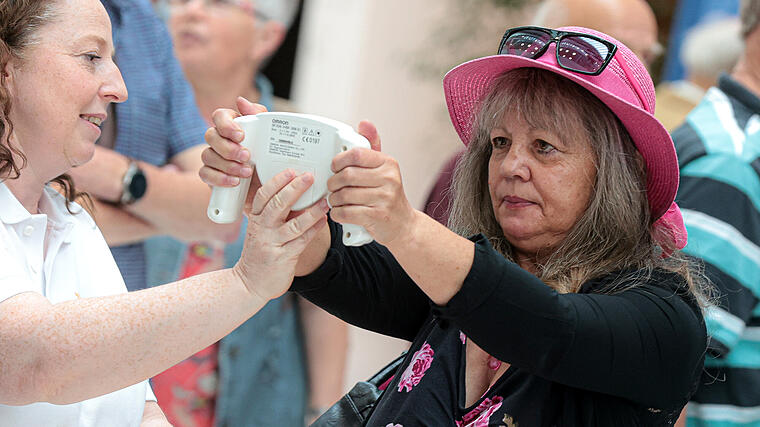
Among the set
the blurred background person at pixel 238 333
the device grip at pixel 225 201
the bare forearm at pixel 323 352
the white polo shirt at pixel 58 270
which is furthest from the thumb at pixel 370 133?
the bare forearm at pixel 323 352

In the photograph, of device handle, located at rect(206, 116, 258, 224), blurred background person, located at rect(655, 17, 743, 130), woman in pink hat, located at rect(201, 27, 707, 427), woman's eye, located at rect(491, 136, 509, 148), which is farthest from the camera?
blurred background person, located at rect(655, 17, 743, 130)

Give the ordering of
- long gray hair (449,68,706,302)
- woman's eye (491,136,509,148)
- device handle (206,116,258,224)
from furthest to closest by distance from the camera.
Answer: woman's eye (491,136,509,148) → long gray hair (449,68,706,302) → device handle (206,116,258,224)

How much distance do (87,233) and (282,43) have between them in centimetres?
281

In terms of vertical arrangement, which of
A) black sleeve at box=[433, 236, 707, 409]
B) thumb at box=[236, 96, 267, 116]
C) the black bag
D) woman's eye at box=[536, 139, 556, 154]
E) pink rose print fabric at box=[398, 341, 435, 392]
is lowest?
the black bag

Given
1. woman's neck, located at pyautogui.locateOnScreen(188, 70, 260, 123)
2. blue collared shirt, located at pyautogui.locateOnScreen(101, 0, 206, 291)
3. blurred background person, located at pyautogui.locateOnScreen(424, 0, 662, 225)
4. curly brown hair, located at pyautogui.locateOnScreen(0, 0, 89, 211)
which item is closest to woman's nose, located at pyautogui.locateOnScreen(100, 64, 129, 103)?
curly brown hair, located at pyautogui.locateOnScreen(0, 0, 89, 211)

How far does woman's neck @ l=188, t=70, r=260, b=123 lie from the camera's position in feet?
12.0

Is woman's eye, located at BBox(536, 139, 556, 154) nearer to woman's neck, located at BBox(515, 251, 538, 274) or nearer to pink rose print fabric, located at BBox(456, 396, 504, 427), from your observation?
woman's neck, located at BBox(515, 251, 538, 274)

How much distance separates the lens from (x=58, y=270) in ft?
4.98

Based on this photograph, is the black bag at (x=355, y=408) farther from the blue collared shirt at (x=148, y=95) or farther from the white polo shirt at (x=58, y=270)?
the blue collared shirt at (x=148, y=95)

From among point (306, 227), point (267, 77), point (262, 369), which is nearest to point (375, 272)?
point (306, 227)

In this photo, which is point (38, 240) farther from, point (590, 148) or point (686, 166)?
point (686, 166)

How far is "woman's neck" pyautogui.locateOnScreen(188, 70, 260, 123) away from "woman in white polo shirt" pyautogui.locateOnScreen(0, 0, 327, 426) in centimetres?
211

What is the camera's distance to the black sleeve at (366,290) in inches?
66.3

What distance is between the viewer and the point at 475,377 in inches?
63.3
